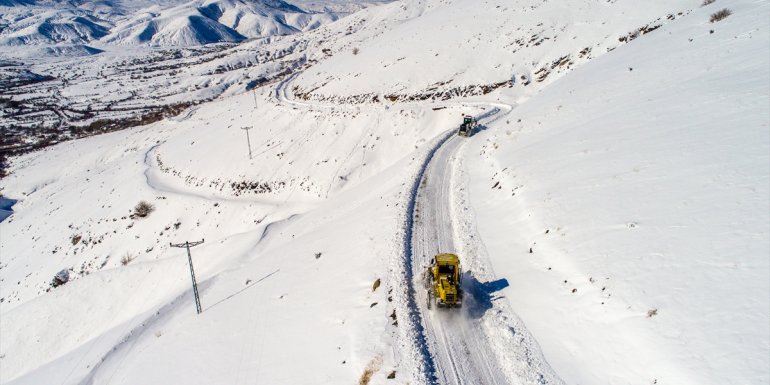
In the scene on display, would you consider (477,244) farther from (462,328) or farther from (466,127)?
(466,127)

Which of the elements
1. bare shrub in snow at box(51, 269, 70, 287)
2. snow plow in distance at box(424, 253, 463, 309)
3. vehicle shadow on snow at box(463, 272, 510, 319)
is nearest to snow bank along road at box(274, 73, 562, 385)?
vehicle shadow on snow at box(463, 272, 510, 319)

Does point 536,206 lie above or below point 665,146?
below

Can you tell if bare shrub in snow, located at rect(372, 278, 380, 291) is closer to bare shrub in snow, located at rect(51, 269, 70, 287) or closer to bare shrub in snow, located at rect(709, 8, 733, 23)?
bare shrub in snow, located at rect(709, 8, 733, 23)

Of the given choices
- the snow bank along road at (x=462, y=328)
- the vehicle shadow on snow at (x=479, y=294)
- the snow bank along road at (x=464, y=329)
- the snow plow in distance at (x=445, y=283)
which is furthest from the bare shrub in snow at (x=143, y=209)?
the vehicle shadow on snow at (x=479, y=294)

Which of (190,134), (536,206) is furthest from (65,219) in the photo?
(536,206)

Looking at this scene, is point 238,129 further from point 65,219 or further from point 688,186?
point 688,186
